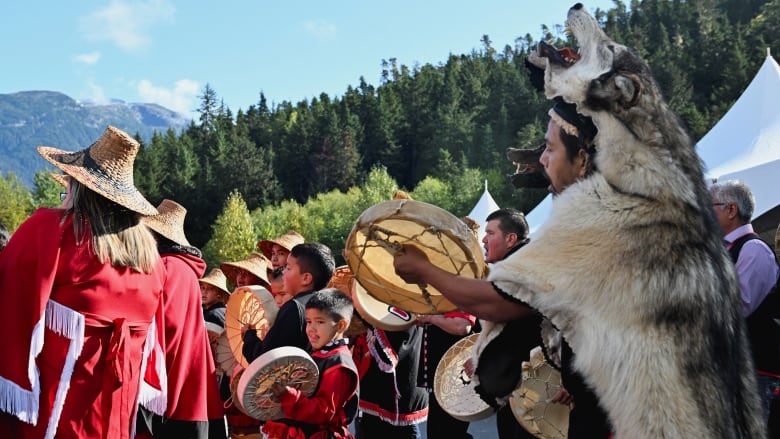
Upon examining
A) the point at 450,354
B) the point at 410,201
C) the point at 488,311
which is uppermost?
the point at 410,201

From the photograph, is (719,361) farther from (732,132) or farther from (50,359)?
(732,132)

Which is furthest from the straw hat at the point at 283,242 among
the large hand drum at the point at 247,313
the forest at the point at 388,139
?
the forest at the point at 388,139

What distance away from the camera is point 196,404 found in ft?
12.5

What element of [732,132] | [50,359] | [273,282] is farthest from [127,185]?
[732,132]

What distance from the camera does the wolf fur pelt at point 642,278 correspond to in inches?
79.1

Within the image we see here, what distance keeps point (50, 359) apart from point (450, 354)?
2.35m

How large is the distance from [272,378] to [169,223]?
5.44 ft

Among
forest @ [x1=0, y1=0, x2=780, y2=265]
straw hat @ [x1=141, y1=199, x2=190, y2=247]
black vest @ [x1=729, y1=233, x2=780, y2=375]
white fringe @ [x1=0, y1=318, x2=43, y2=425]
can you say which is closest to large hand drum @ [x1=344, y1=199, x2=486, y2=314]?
white fringe @ [x1=0, y1=318, x2=43, y2=425]

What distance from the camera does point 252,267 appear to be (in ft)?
25.4

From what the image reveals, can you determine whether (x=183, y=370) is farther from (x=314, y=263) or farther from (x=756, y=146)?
(x=756, y=146)

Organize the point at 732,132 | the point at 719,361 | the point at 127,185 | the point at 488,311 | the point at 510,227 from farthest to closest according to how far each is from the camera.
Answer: the point at 732,132 < the point at 510,227 < the point at 127,185 < the point at 488,311 < the point at 719,361

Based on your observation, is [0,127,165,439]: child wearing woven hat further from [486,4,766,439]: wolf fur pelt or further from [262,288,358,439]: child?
[486,4,766,439]: wolf fur pelt

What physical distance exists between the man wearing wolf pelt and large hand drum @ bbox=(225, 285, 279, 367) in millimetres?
3471

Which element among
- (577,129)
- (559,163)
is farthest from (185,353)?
(577,129)
